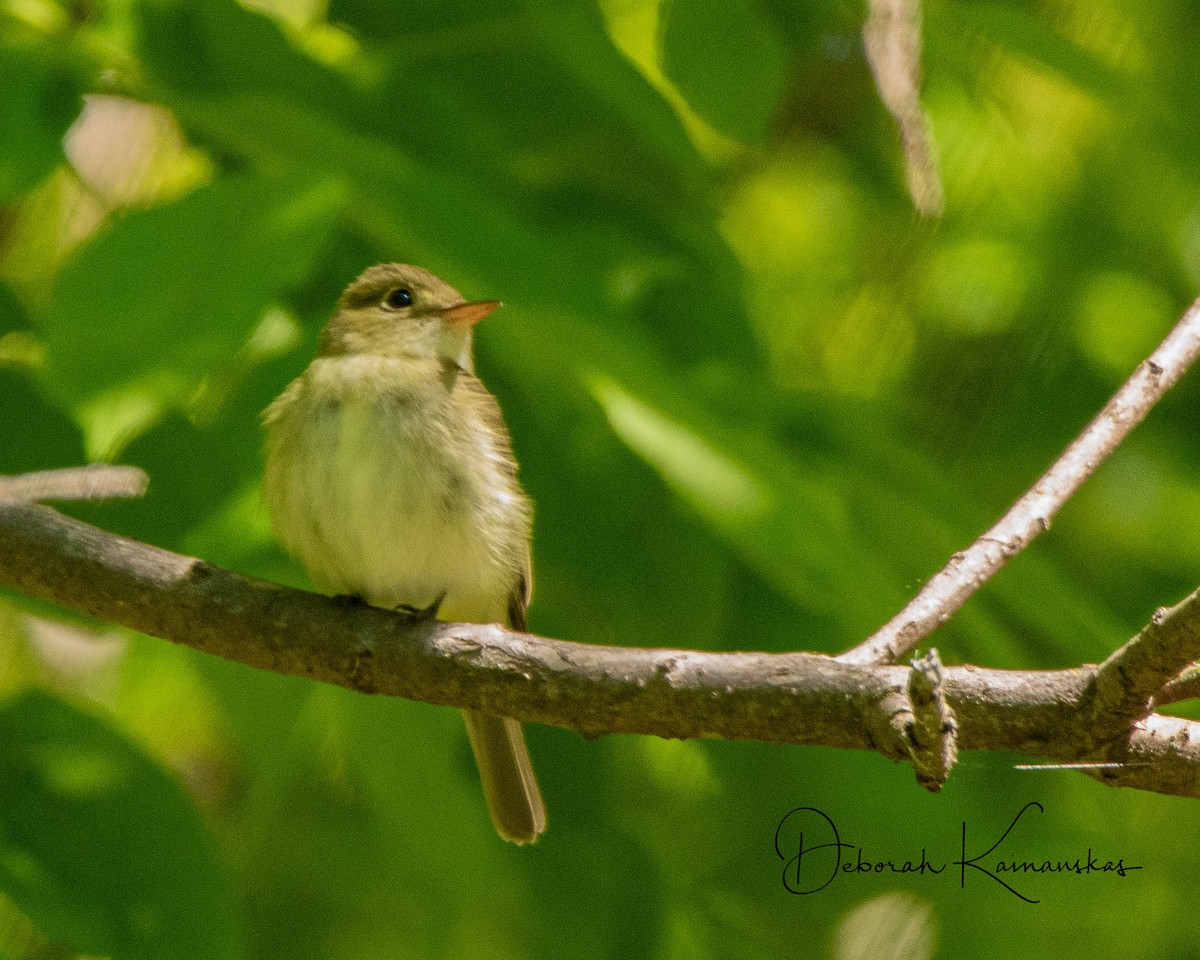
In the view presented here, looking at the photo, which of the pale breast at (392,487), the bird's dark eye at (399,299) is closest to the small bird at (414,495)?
the pale breast at (392,487)

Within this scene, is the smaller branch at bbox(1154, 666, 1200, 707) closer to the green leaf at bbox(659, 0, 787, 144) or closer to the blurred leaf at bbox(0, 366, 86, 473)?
the green leaf at bbox(659, 0, 787, 144)

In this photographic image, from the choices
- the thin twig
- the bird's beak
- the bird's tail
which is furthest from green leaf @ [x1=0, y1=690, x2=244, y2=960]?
the thin twig

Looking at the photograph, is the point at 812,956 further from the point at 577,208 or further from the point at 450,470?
the point at 577,208

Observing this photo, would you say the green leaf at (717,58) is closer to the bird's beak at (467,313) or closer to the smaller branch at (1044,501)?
the bird's beak at (467,313)

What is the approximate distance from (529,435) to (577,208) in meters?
0.81

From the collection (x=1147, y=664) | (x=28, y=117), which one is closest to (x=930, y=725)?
(x=1147, y=664)

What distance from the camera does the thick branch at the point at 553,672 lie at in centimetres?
224

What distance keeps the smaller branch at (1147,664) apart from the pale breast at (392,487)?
189 cm

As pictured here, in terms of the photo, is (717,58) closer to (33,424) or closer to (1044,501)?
→ (1044,501)

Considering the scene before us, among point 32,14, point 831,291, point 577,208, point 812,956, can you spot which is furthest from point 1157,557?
point 32,14

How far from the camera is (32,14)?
3.78 m
